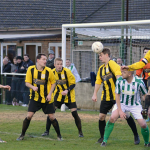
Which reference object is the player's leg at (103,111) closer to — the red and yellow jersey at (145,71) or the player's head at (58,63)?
the player's head at (58,63)

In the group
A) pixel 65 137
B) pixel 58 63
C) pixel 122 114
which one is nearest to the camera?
pixel 122 114

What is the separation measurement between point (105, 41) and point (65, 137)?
6480 millimetres

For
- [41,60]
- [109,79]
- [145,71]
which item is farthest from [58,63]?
[145,71]

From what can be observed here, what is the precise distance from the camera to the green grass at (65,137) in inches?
286

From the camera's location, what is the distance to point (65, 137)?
28.1ft

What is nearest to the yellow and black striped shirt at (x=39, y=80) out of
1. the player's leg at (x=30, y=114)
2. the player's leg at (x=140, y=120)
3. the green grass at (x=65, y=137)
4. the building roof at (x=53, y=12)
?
the player's leg at (x=30, y=114)

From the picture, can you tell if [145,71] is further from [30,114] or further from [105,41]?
[30,114]

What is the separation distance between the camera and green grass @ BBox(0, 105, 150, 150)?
7.25m

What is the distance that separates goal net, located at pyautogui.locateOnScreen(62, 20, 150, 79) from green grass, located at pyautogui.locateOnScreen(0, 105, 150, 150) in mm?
3265

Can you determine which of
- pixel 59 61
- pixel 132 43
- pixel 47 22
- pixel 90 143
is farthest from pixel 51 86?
pixel 47 22

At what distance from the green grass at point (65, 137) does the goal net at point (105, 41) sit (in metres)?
3.27

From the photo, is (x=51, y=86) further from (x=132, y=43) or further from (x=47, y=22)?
(x=47, y=22)

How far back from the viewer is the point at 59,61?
29.0ft

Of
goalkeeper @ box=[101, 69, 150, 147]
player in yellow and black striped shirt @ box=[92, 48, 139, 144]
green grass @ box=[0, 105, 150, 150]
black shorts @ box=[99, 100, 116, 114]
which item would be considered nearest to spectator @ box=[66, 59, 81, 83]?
green grass @ box=[0, 105, 150, 150]
